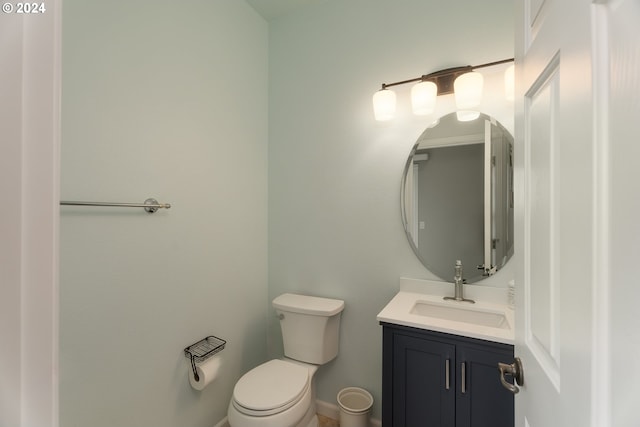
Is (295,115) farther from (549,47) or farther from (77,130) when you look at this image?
(549,47)

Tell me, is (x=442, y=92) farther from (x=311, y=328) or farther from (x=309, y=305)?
(x=311, y=328)

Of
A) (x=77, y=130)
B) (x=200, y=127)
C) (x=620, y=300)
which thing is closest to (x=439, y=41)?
(x=200, y=127)

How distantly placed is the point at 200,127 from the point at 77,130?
0.60 m

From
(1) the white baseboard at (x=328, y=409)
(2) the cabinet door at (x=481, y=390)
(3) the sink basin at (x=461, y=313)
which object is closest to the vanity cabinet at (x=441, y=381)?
(2) the cabinet door at (x=481, y=390)

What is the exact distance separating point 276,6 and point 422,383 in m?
2.45

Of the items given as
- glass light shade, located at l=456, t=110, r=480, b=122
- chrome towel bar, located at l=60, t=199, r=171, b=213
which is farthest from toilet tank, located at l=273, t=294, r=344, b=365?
glass light shade, located at l=456, t=110, r=480, b=122

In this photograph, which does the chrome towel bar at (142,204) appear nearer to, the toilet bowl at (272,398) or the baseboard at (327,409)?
the toilet bowl at (272,398)

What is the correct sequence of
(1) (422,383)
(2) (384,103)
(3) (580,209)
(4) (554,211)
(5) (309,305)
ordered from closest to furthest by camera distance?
(3) (580,209)
(4) (554,211)
(1) (422,383)
(2) (384,103)
(5) (309,305)

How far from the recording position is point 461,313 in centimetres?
147

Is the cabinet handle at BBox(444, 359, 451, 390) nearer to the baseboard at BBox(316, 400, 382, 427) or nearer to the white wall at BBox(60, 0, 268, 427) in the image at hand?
the baseboard at BBox(316, 400, 382, 427)

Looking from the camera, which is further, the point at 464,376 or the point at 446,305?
the point at 446,305

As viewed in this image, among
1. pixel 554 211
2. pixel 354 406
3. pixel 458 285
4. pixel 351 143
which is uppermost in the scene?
pixel 351 143

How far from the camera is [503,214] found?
146 centimetres

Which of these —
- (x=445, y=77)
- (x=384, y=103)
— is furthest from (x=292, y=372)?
(x=445, y=77)
